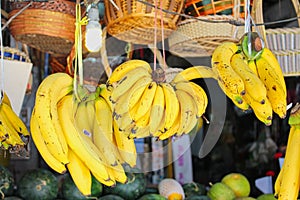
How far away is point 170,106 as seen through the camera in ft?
4.50

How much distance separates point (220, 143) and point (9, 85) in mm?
3213

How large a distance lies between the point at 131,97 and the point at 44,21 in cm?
93

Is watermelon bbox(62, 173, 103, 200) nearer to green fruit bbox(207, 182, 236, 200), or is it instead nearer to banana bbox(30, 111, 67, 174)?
green fruit bbox(207, 182, 236, 200)

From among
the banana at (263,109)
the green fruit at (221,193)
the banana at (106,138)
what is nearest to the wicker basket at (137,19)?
the banana at (106,138)

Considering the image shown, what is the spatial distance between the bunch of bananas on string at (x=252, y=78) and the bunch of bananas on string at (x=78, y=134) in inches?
13.9

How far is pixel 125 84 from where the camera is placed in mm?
1373

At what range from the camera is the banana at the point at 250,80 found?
134 centimetres

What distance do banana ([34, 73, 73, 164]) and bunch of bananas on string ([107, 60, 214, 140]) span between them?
0.53 feet

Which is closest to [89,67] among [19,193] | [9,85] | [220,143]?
[9,85]

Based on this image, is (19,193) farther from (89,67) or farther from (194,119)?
(194,119)

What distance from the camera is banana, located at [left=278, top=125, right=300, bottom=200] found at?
5.04 ft

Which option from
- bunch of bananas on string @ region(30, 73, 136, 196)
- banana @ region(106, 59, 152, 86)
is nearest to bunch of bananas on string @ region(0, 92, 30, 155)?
bunch of bananas on string @ region(30, 73, 136, 196)

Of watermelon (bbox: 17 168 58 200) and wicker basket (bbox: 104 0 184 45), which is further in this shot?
watermelon (bbox: 17 168 58 200)

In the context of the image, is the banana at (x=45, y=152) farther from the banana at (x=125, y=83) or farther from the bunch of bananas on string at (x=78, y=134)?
the banana at (x=125, y=83)
